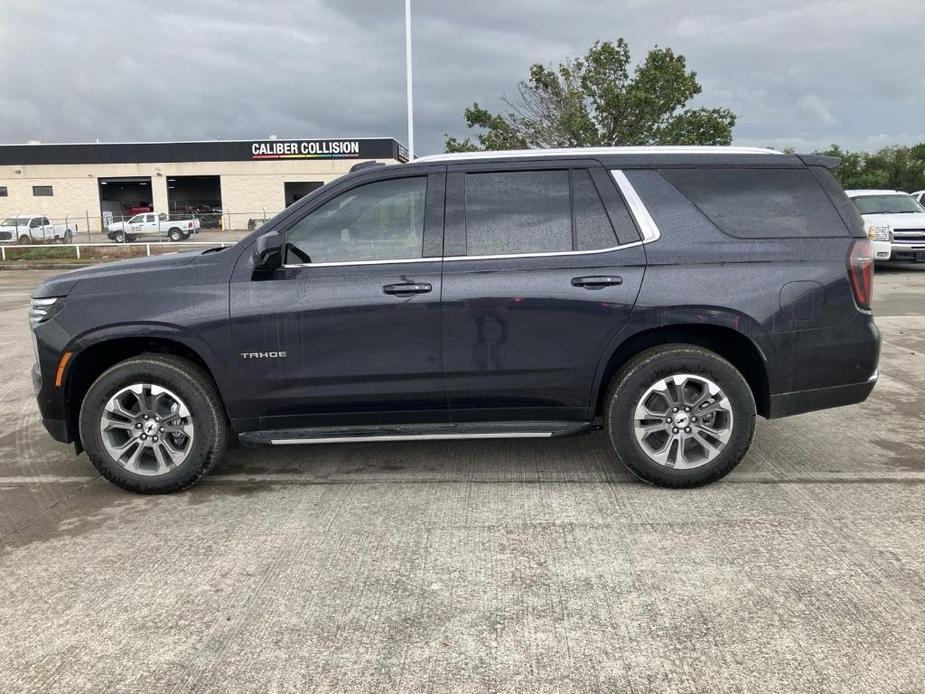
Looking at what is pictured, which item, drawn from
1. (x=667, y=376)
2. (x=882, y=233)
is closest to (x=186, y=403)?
(x=667, y=376)

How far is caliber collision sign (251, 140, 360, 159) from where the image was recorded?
5344 centimetres

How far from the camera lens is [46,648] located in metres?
2.78

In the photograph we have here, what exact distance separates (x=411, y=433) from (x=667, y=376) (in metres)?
1.46

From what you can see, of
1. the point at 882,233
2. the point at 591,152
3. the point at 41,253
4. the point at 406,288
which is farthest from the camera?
the point at 41,253

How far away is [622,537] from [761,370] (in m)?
1.36

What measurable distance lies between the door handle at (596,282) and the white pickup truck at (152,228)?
41.6 metres

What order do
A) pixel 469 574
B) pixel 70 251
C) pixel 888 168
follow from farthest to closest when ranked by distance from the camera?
pixel 888 168, pixel 70 251, pixel 469 574

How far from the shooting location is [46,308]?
4.19 m

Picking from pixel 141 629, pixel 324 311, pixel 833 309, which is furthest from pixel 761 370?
pixel 141 629

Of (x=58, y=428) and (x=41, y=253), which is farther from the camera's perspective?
(x=41, y=253)

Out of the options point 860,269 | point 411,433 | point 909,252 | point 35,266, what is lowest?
point 411,433

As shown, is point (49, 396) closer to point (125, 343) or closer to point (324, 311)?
point (125, 343)

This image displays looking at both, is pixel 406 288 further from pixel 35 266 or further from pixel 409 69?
pixel 35 266

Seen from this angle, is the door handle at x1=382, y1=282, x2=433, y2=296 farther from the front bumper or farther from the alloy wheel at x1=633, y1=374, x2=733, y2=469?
the front bumper
